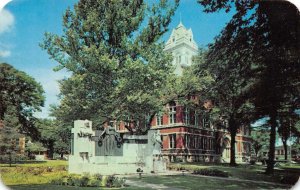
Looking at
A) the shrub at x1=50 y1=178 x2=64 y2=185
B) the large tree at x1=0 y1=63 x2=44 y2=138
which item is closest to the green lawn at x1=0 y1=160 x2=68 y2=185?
the shrub at x1=50 y1=178 x2=64 y2=185

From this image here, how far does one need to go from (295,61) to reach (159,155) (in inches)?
266

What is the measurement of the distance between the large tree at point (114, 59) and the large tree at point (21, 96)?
5.36 ft

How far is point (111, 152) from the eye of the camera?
13031 millimetres

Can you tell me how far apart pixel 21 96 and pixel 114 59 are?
12.8 ft

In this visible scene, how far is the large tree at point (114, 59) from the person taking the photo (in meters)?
11.5

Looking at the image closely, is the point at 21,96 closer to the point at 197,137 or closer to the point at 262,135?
the point at 197,137

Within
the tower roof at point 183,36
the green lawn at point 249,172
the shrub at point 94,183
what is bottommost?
the shrub at point 94,183

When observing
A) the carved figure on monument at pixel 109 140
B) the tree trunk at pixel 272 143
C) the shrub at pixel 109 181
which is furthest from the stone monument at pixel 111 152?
the tree trunk at pixel 272 143

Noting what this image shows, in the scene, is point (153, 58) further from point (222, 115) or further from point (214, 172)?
point (214, 172)

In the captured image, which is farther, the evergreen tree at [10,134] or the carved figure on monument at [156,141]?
the carved figure on monument at [156,141]

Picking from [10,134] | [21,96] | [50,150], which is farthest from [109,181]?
[21,96]

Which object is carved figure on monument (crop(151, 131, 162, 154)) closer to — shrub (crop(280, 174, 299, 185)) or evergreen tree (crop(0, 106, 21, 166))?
shrub (crop(280, 174, 299, 185))

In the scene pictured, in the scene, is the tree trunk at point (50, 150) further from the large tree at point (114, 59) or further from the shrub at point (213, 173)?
the shrub at point (213, 173)

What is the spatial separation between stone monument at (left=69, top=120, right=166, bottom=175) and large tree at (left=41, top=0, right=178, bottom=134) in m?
0.54
